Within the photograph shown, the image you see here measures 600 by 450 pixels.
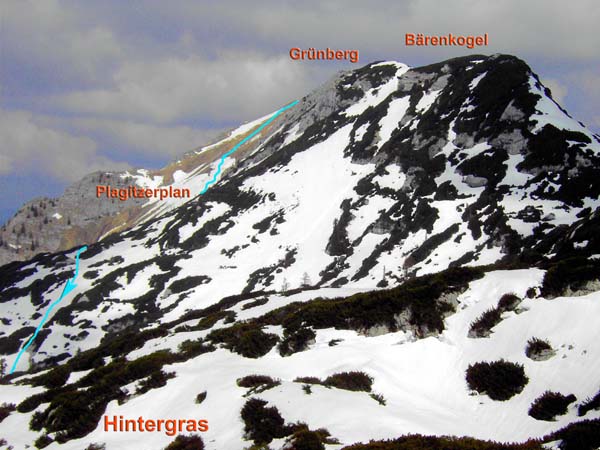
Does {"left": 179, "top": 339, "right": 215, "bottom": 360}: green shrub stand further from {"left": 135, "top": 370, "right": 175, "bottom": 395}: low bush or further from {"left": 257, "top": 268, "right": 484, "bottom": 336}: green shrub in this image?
{"left": 257, "top": 268, "right": 484, "bottom": 336}: green shrub

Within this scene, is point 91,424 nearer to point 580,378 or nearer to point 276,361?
point 276,361

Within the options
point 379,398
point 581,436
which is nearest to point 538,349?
point 379,398

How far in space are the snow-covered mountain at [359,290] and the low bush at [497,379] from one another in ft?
0.14

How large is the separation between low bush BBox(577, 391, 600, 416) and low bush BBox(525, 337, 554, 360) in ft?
7.58

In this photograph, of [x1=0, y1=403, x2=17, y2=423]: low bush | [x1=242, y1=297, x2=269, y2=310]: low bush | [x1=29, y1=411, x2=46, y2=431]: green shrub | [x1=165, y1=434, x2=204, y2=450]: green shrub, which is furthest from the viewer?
[x1=242, y1=297, x2=269, y2=310]: low bush

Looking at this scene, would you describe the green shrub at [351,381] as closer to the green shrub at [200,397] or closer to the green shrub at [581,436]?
the green shrub at [200,397]

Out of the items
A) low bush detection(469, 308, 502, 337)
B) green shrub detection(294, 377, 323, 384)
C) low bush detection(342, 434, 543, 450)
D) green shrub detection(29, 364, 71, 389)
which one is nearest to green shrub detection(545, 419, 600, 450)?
low bush detection(342, 434, 543, 450)

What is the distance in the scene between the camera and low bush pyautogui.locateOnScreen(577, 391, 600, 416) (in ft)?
37.9

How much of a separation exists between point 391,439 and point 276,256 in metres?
91.1

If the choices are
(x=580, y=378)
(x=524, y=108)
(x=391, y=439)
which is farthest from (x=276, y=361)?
(x=524, y=108)

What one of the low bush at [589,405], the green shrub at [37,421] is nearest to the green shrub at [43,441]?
the green shrub at [37,421]

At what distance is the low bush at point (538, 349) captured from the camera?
46.4 ft

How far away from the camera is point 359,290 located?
96.0ft

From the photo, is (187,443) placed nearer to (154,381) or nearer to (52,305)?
(154,381)
